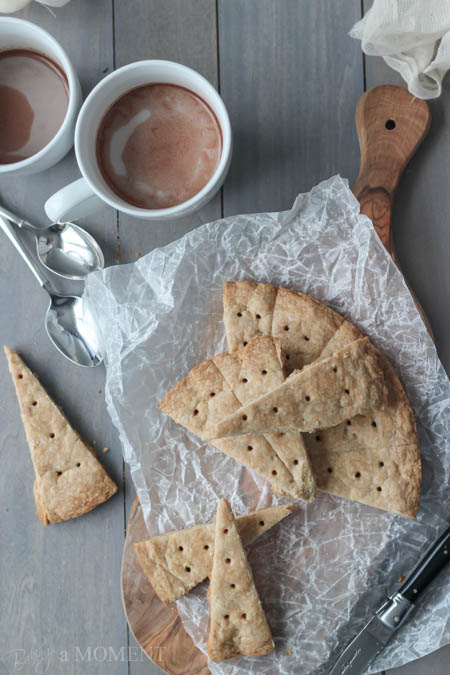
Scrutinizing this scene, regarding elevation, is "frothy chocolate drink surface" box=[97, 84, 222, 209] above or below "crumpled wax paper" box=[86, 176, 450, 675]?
above

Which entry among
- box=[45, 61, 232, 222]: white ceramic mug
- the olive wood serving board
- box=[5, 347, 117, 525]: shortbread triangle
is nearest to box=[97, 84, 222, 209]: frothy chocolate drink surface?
box=[45, 61, 232, 222]: white ceramic mug

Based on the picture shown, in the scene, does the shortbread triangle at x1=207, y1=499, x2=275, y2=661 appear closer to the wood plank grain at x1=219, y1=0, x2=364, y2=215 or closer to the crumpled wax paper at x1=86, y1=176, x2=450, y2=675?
the crumpled wax paper at x1=86, y1=176, x2=450, y2=675

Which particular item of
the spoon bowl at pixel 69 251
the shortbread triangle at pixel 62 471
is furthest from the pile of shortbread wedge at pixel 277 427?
the spoon bowl at pixel 69 251

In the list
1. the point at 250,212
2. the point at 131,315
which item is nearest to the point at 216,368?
the point at 131,315

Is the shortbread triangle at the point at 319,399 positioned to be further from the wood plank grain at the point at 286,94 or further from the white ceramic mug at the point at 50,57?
the white ceramic mug at the point at 50,57

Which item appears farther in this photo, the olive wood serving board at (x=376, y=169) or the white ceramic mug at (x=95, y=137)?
Result: the olive wood serving board at (x=376, y=169)

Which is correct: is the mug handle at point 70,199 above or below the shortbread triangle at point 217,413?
above

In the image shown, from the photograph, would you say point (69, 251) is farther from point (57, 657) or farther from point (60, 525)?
point (57, 657)
